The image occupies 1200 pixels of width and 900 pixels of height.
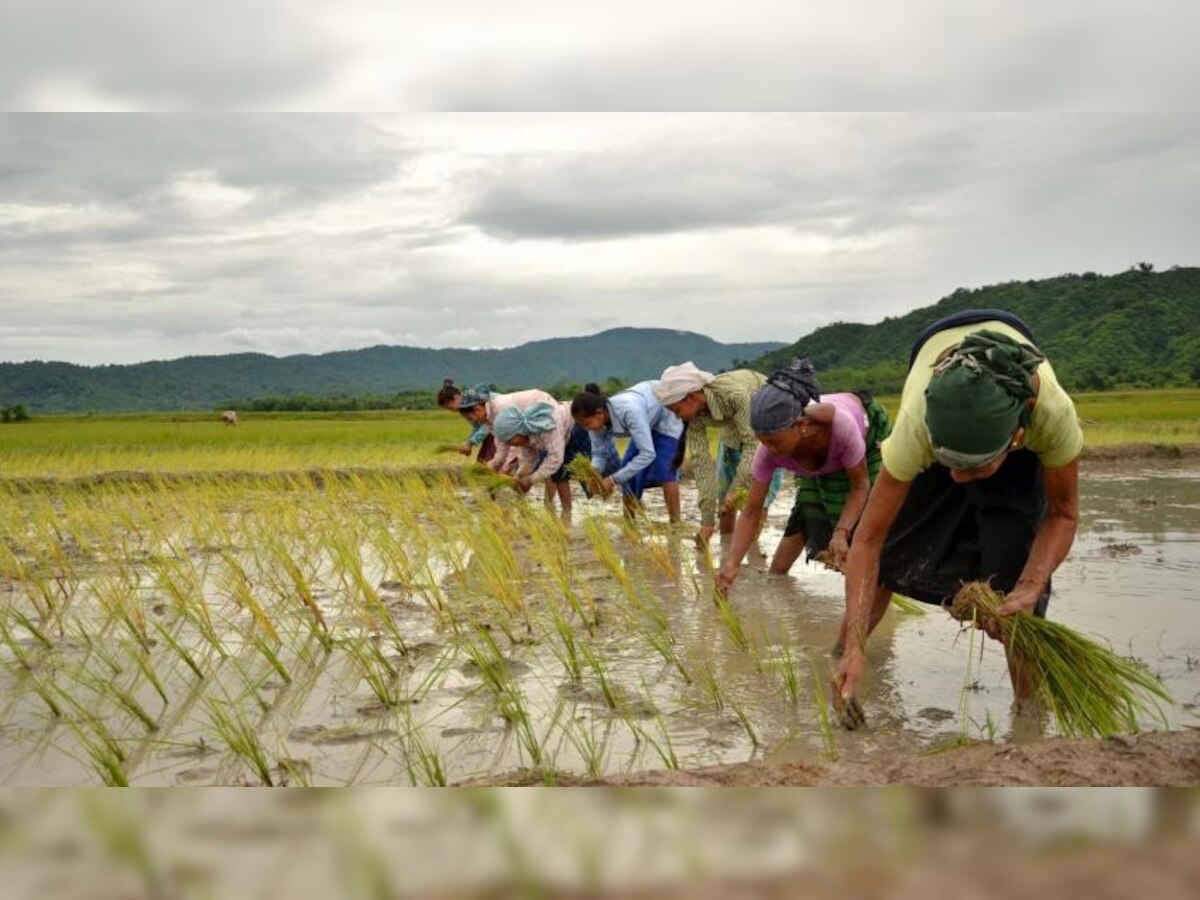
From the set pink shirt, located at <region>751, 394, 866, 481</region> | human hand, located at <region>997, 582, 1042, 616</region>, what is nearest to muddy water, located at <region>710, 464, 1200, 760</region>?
human hand, located at <region>997, 582, 1042, 616</region>

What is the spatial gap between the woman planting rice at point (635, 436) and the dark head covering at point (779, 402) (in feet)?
8.20

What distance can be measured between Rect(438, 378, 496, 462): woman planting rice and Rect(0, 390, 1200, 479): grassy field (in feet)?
8.66

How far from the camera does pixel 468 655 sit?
3854 millimetres

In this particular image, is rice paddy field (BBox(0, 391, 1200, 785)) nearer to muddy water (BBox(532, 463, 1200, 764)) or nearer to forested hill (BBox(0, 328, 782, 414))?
muddy water (BBox(532, 463, 1200, 764))

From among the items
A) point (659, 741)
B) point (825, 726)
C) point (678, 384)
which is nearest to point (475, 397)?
point (678, 384)

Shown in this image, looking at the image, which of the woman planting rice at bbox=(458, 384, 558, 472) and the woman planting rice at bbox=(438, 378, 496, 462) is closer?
the woman planting rice at bbox=(458, 384, 558, 472)

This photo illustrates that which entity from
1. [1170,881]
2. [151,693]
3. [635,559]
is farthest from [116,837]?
[635,559]

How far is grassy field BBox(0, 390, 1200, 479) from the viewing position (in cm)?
1059

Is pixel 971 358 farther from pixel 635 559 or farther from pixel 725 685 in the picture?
pixel 635 559

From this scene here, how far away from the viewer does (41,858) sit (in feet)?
4.32

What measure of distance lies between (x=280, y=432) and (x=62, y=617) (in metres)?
12.0

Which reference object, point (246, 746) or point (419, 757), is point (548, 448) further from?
point (246, 746)

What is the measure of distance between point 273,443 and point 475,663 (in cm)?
1072

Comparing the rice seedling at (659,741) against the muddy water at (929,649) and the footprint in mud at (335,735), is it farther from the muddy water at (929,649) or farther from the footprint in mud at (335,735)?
the footprint in mud at (335,735)
